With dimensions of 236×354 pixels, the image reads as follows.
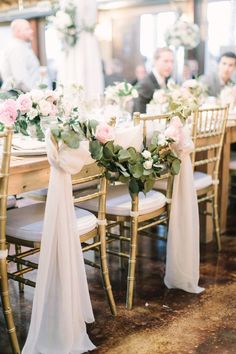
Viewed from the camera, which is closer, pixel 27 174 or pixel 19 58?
pixel 27 174

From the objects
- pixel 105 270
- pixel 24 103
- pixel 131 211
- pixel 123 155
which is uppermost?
pixel 24 103

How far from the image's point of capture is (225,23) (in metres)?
5.80

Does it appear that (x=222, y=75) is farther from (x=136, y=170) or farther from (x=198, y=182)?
(x=136, y=170)

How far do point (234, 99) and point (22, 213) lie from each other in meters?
2.46

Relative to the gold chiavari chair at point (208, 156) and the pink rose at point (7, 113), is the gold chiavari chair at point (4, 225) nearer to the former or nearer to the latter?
the pink rose at point (7, 113)

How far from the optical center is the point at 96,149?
211 centimetres

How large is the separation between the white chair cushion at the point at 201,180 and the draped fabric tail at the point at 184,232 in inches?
14.7

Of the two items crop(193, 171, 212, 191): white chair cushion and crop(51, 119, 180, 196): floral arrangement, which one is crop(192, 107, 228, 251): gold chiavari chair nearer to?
crop(193, 171, 212, 191): white chair cushion

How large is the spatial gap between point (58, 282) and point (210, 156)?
166cm

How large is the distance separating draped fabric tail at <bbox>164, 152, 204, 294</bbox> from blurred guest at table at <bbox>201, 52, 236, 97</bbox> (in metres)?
2.38

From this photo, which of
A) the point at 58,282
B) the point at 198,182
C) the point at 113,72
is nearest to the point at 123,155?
the point at 58,282

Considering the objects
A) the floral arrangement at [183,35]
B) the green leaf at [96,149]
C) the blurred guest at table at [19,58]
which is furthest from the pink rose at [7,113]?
the floral arrangement at [183,35]

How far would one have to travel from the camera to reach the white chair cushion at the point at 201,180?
10.1ft

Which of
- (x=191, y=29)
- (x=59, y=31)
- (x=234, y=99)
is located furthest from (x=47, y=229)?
(x=191, y=29)
